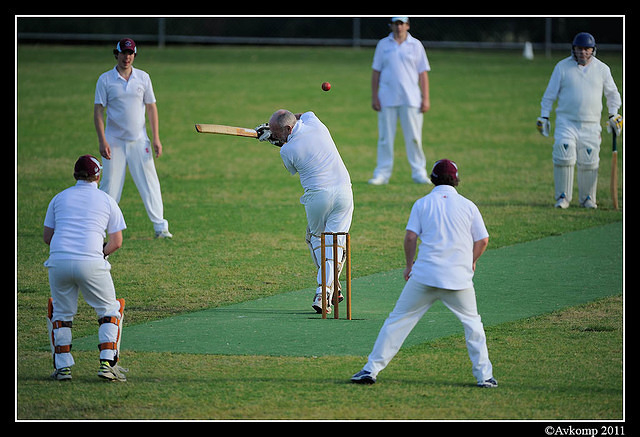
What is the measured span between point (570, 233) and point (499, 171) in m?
5.49

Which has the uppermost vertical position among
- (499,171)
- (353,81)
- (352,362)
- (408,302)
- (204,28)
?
(204,28)

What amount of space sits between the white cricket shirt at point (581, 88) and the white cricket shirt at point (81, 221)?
8.87 m

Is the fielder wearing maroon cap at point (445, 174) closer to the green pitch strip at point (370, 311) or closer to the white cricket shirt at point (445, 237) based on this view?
the white cricket shirt at point (445, 237)

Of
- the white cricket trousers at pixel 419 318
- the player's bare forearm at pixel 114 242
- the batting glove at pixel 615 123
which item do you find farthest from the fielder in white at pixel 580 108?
the player's bare forearm at pixel 114 242

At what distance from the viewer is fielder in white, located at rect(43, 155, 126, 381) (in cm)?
748

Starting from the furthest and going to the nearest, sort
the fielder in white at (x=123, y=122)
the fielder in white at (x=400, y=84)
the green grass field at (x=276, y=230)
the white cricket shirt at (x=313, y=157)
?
the fielder in white at (x=400, y=84), the fielder in white at (x=123, y=122), the white cricket shirt at (x=313, y=157), the green grass field at (x=276, y=230)

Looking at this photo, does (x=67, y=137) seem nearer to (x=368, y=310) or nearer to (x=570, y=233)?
(x=570, y=233)

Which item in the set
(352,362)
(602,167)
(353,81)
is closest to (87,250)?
(352,362)

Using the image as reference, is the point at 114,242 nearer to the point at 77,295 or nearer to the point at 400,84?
the point at 77,295

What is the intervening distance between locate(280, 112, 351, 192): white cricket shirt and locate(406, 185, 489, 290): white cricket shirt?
7.60 feet

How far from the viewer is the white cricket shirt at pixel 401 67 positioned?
17.1 m

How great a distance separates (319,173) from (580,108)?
6.60 meters

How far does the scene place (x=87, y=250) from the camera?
24.6ft

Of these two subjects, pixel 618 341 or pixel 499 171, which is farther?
pixel 499 171
